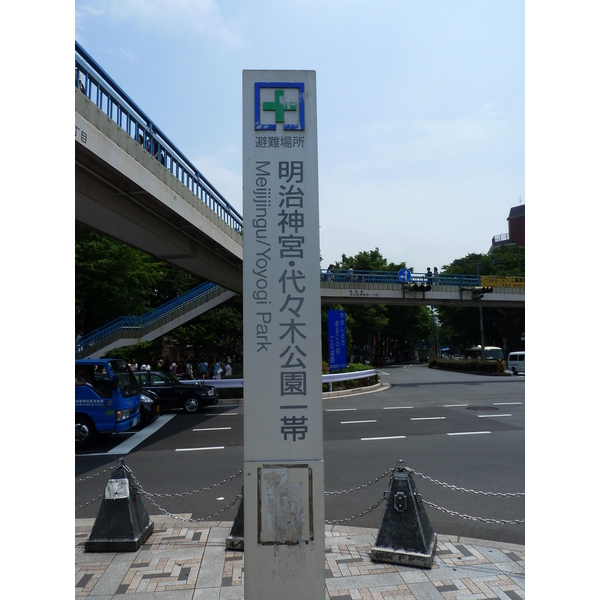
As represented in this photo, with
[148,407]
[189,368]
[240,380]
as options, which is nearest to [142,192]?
[148,407]

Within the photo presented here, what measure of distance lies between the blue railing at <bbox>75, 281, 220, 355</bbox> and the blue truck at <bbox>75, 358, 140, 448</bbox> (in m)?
17.1

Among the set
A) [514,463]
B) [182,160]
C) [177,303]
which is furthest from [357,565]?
[177,303]

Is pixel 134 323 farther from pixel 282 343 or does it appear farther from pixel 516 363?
pixel 282 343

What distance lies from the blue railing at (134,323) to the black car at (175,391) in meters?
11.9

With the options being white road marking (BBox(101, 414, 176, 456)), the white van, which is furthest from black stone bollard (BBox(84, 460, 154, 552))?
the white van

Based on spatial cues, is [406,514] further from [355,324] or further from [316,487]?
[355,324]

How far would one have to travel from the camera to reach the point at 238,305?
35.8 meters

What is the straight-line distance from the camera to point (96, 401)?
11812mm

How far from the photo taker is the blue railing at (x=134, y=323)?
2831 cm

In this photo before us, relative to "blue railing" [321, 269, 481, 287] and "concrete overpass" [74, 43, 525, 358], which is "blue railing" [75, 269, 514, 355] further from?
"concrete overpass" [74, 43, 525, 358]

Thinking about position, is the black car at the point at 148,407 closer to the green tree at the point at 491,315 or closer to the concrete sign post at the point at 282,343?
the concrete sign post at the point at 282,343

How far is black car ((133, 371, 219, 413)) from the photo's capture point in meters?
17.5

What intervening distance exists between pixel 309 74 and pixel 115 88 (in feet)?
27.8

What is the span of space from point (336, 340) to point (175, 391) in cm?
813
